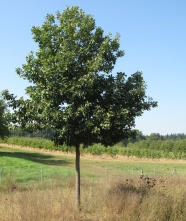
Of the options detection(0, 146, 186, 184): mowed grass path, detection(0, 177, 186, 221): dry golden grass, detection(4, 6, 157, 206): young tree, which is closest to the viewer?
detection(0, 177, 186, 221): dry golden grass

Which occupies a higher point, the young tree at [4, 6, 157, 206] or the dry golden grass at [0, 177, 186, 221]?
the young tree at [4, 6, 157, 206]

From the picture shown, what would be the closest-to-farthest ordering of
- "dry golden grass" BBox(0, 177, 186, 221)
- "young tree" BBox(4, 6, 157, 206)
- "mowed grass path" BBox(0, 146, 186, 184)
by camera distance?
1. "dry golden grass" BBox(0, 177, 186, 221)
2. "young tree" BBox(4, 6, 157, 206)
3. "mowed grass path" BBox(0, 146, 186, 184)

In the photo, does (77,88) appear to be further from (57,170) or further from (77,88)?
(57,170)

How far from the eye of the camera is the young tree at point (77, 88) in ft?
33.8

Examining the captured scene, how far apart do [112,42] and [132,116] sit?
8.21ft

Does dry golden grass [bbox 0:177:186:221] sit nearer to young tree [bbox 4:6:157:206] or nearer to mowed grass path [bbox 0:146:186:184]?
young tree [bbox 4:6:157:206]

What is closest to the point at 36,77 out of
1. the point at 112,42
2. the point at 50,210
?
the point at 112,42

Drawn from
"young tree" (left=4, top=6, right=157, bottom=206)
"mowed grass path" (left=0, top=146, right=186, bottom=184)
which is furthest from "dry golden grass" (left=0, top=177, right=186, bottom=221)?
"mowed grass path" (left=0, top=146, right=186, bottom=184)

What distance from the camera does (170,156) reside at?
64188 mm

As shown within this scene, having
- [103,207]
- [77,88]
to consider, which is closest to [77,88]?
[77,88]

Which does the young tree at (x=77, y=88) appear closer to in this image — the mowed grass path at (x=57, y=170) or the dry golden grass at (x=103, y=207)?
the dry golden grass at (x=103, y=207)

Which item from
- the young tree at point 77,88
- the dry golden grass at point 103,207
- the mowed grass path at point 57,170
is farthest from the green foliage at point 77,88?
the mowed grass path at point 57,170

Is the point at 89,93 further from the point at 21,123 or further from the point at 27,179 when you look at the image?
the point at 27,179

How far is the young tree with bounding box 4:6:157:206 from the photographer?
10.3 meters
